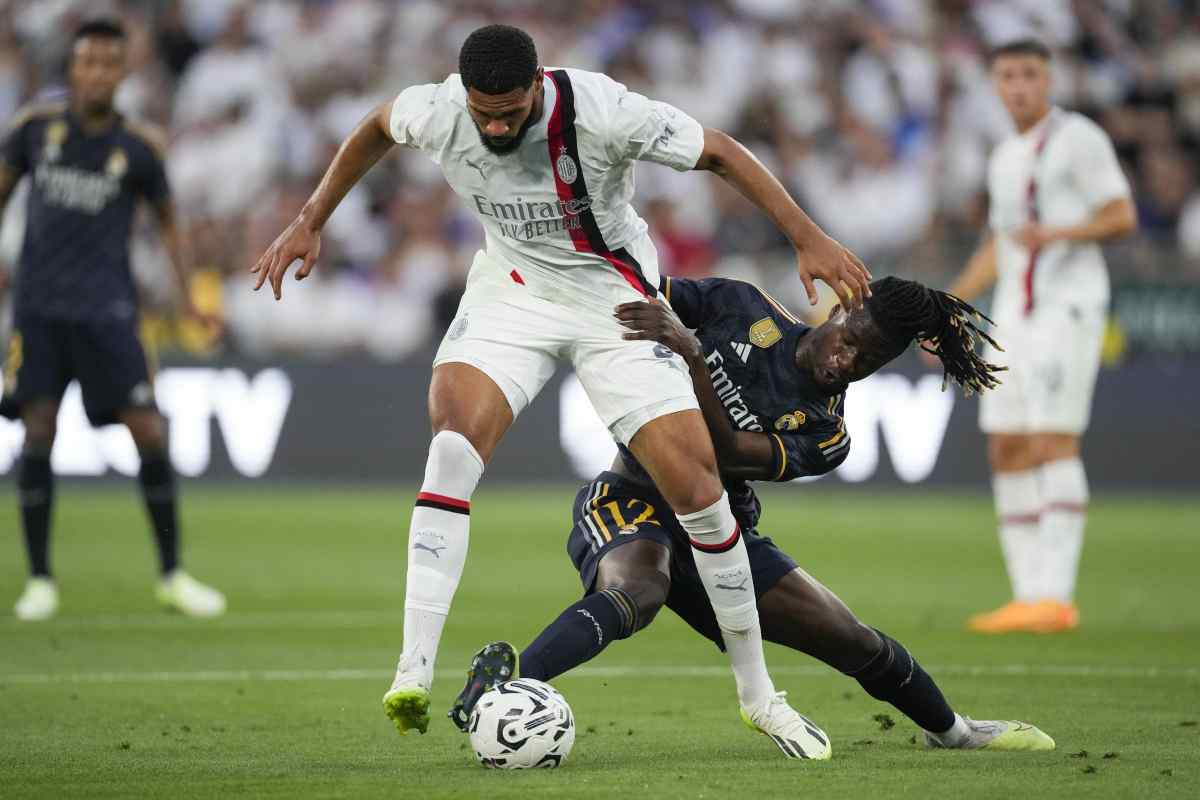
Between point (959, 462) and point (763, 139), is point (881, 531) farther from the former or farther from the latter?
point (763, 139)

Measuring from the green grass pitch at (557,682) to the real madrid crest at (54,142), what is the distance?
2.26m

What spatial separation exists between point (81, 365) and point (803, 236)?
522cm

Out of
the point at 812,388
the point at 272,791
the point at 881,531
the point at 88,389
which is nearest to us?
the point at 272,791

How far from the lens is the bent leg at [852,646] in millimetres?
5762

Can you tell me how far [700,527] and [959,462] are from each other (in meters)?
11.2

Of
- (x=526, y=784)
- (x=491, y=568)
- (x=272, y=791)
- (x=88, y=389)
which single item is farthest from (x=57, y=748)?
(x=491, y=568)

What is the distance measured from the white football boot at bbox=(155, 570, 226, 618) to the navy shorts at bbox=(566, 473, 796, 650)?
4.13 metres

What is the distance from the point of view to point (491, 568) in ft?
38.9

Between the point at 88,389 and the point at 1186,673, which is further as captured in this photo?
the point at 88,389

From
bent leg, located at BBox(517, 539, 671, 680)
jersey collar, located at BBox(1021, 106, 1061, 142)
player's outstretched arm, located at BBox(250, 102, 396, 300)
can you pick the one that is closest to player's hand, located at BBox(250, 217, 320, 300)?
player's outstretched arm, located at BBox(250, 102, 396, 300)

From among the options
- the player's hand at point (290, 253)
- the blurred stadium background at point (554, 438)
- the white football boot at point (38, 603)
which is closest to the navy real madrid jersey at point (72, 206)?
the blurred stadium background at point (554, 438)

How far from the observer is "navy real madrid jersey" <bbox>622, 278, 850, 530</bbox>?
5.90m

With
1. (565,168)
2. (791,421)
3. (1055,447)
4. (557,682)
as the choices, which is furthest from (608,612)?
(1055,447)

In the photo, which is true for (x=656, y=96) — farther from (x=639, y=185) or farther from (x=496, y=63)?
(x=496, y=63)
